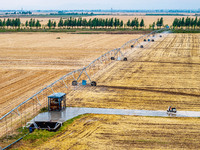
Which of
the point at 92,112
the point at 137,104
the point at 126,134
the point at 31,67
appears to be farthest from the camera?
the point at 31,67

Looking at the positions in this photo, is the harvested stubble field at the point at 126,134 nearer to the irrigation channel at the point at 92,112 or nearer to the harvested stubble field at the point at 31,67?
the irrigation channel at the point at 92,112

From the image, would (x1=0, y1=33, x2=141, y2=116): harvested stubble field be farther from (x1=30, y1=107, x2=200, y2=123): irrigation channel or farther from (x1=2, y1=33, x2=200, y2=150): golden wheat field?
(x1=2, y1=33, x2=200, y2=150): golden wheat field

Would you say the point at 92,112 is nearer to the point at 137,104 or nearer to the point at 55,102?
the point at 55,102

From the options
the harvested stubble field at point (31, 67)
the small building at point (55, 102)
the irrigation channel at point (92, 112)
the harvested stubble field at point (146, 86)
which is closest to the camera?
the irrigation channel at point (92, 112)

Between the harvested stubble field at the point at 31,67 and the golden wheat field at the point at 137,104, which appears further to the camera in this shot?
the harvested stubble field at the point at 31,67

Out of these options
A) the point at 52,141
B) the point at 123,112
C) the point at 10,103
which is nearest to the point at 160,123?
the point at 123,112

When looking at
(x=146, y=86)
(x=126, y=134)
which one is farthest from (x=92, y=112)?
(x=146, y=86)

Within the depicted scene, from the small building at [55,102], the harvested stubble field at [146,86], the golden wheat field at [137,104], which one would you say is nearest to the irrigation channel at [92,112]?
the small building at [55,102]
